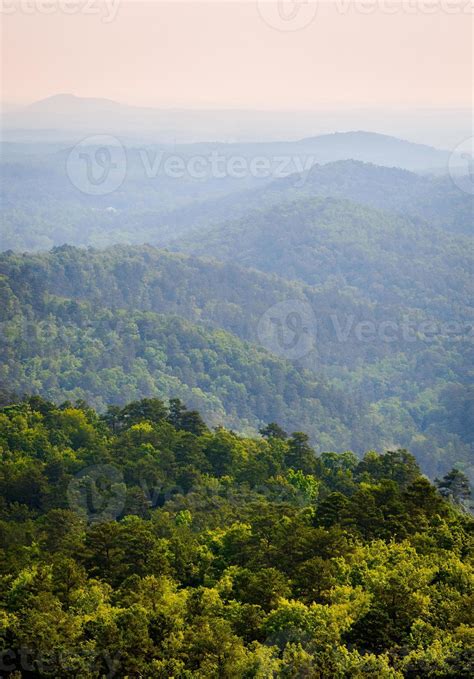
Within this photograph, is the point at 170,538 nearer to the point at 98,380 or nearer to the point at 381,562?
the point at 381,562

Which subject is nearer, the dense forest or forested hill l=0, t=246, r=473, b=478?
the dense forest

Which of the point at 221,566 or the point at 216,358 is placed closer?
the point at 221,566

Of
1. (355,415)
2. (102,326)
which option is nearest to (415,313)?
(355,415)

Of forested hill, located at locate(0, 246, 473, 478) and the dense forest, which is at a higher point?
the dense forest

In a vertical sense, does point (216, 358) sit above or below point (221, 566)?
below
